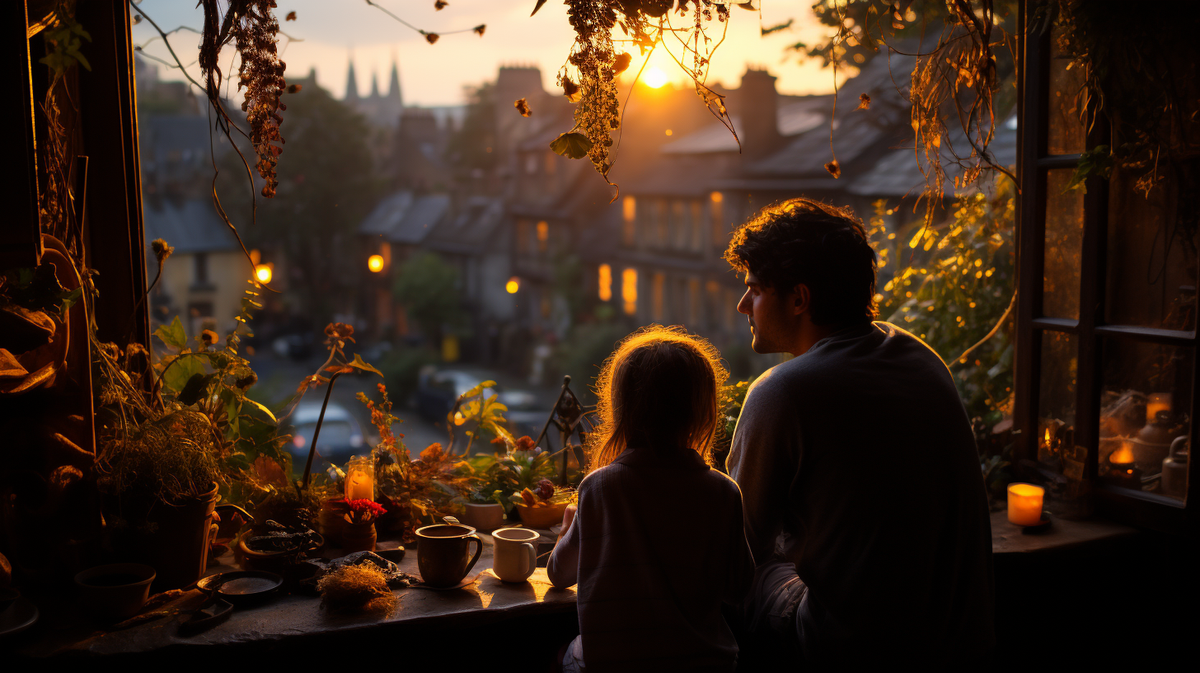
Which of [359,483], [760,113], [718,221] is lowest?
[359,483]

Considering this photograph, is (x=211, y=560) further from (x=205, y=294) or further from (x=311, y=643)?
(x=205, y=294)

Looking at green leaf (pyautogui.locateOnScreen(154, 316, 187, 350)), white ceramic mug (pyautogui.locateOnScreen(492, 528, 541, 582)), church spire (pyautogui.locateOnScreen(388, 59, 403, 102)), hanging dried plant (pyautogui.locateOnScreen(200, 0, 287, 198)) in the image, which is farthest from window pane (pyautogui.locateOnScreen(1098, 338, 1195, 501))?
church spire (pyautogui.locateOnScreen(388, 59, 403, 102))

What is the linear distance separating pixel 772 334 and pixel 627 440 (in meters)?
0.43

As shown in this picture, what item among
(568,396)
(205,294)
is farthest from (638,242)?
(568,396)

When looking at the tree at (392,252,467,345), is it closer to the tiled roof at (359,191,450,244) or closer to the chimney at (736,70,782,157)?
the tiled roof at (359,191,450,244)

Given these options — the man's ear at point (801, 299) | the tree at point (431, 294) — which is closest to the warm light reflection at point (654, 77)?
the man's ear at point (801, 299)

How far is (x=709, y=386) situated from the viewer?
149 centimetres

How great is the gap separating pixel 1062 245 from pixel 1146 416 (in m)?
0.51

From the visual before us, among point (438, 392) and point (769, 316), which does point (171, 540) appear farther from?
point (438, 392)

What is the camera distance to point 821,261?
163 cm

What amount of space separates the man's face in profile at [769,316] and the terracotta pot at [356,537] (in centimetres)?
→ 100

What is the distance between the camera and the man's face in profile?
169cm

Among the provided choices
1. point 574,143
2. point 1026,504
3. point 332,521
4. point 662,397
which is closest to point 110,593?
point 332,521

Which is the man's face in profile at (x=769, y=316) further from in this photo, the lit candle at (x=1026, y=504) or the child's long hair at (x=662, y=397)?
the lit candle at (x=1026, y=504)
